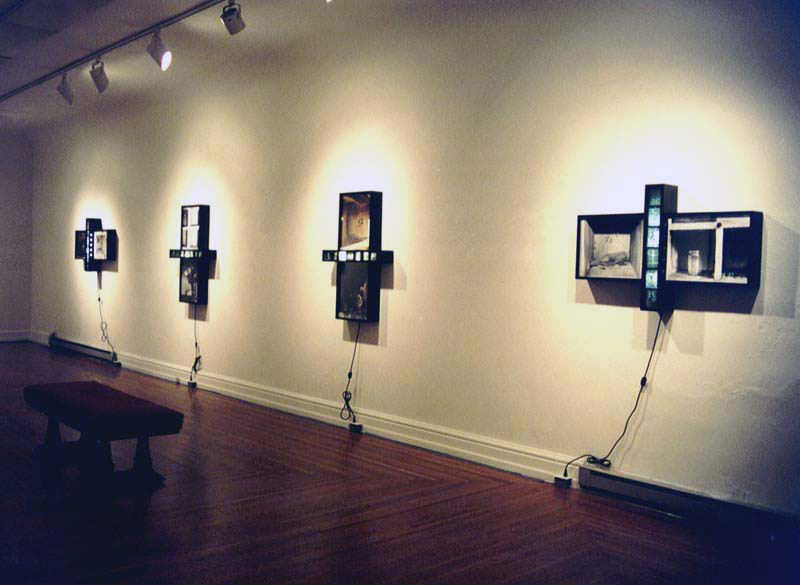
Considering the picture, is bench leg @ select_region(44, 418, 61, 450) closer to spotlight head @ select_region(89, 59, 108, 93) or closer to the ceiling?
the ceiling

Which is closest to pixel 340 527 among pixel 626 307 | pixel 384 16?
pixel 626 307

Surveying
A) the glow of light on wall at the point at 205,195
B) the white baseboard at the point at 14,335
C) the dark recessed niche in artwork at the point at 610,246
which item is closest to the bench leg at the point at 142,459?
the dark recessed niche in artwork at the point at 610,246

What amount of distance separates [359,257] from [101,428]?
8.66 feet

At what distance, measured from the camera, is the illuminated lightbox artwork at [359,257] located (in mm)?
6859

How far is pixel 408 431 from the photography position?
261 inches

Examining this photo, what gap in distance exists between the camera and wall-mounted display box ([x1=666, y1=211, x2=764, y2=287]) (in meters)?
4.57

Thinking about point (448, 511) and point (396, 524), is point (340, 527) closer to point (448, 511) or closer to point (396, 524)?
point (396, 524)

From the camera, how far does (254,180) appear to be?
841 centimetres

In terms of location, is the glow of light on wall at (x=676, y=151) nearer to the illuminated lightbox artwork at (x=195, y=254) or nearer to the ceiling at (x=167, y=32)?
the ceiling at (x=167, y=32)

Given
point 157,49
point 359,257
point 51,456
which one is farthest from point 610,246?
point 157,49

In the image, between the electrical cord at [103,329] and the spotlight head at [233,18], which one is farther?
the electrical cord at [103,329]

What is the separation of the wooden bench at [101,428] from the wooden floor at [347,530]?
194 millimetres

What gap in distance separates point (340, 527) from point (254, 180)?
4.78 metres

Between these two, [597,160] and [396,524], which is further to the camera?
[597,160]
